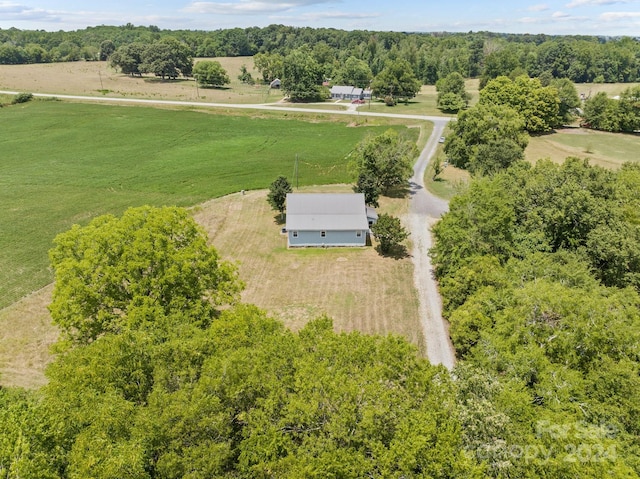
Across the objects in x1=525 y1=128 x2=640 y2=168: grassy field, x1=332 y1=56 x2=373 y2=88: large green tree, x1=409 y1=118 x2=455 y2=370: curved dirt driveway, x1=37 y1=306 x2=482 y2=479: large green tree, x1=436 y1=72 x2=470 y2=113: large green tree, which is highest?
x1=332 y1=56 x2=373 y2=88: large green tree

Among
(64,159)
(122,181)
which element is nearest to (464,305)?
(122,181)

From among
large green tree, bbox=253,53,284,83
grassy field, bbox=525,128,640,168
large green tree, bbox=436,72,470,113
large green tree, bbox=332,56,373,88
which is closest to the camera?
grassy field, bbox=525,128,640,168

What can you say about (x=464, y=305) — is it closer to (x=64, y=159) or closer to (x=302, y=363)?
(x=302, y=363)

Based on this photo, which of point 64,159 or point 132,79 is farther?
point 132,79

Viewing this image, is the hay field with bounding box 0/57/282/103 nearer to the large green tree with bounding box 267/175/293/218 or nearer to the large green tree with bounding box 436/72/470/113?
the large green tree with bounding box 436/72/470/113

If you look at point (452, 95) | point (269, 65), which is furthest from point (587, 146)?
point (269, 65)

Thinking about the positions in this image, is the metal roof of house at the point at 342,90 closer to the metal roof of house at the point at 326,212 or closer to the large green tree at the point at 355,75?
the large green tree at the point at 355,75

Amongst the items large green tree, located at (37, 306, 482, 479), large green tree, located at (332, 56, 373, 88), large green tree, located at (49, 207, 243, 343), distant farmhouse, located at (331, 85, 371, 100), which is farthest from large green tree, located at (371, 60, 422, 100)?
large green tree, located at (37, 306, 482, 479)
